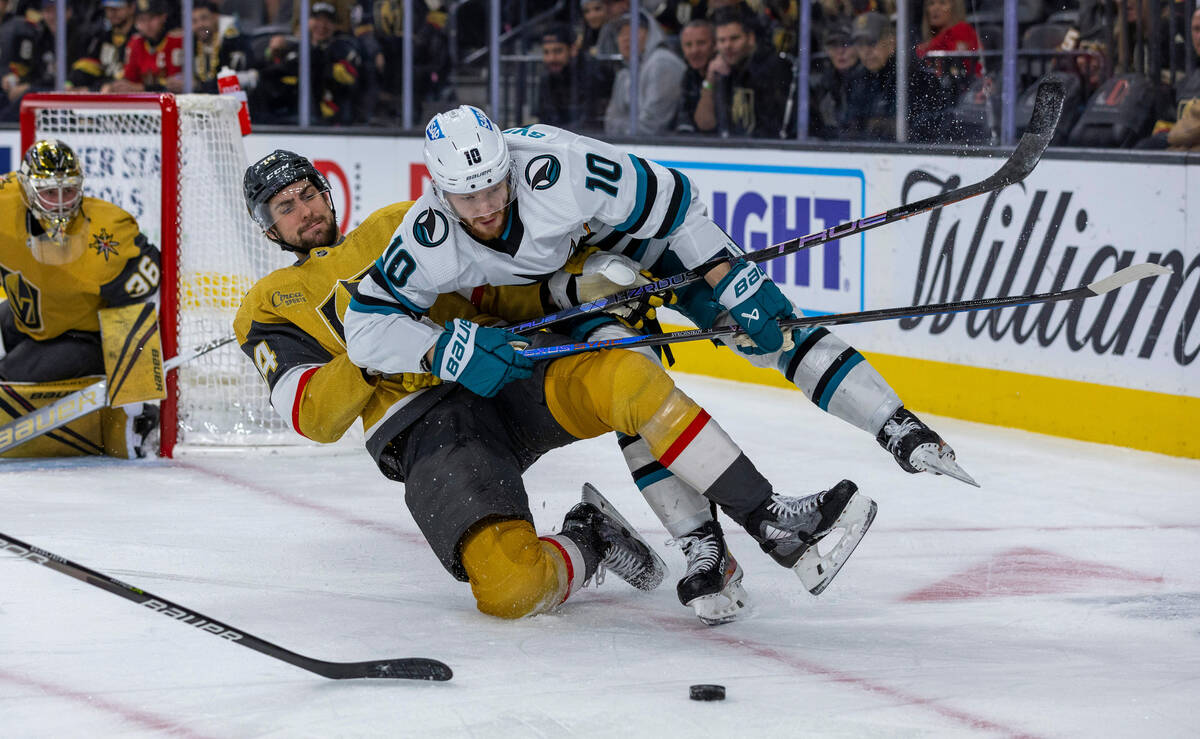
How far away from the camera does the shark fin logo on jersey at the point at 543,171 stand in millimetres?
2855

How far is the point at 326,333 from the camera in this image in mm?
3326

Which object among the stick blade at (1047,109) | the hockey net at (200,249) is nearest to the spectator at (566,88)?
the hockey net at (200,249)

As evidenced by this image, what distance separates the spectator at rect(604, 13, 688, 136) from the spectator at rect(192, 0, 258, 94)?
7.75 ft

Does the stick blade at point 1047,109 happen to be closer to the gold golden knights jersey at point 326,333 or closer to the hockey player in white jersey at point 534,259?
the hockey player in white jersey at point 534,259

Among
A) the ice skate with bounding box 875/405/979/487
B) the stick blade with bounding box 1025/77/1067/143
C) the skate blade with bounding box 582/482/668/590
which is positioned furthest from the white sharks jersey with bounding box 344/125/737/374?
the stick blade with bounding box 1025/77/1067/143

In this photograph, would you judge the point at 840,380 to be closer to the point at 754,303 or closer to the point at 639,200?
the point at 754,303

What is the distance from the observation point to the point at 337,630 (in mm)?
2848

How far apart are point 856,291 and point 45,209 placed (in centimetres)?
265

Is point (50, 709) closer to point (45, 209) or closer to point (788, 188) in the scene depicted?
point (45, 209)

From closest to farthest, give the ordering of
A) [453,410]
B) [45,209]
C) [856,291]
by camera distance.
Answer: [453,410], [45,209], [856,291]

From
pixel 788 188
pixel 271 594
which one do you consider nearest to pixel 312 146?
Result: pixel 788 188

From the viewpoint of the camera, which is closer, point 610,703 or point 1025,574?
point 610,703

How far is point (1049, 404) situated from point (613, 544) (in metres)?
2.27

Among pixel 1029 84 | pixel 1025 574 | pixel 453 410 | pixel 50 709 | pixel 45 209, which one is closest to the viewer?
pixel 50 709
